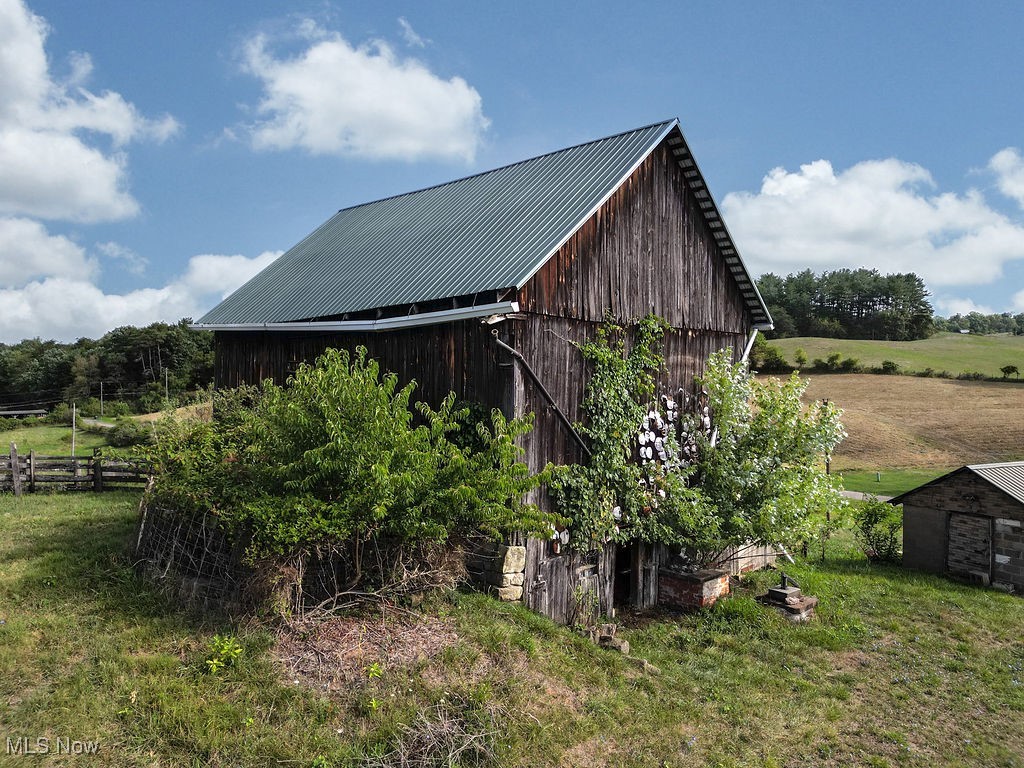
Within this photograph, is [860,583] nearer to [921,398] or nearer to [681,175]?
[681,175]

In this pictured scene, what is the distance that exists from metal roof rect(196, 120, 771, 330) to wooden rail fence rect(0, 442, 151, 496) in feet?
19.6

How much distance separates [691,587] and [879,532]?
9.38 metres

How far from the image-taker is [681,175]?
15.8 meters

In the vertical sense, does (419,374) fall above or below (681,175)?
below

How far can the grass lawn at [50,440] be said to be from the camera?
118 ft

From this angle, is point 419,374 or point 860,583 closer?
point 419,374

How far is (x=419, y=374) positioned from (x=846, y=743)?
9.21 meters

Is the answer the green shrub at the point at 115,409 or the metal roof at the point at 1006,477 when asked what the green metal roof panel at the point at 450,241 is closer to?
the metal roof at the point at 1006,477

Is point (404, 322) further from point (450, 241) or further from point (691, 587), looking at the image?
point (691, 587)

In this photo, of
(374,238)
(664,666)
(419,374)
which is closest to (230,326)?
(374,238)

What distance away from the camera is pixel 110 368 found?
71750mm

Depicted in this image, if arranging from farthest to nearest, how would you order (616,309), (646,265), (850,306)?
1. (850,306)
2. (646,265)
3. (616,309)

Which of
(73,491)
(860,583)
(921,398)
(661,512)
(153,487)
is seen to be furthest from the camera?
(921,398)

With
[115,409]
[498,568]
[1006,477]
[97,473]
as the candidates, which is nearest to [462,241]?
[498,568]
